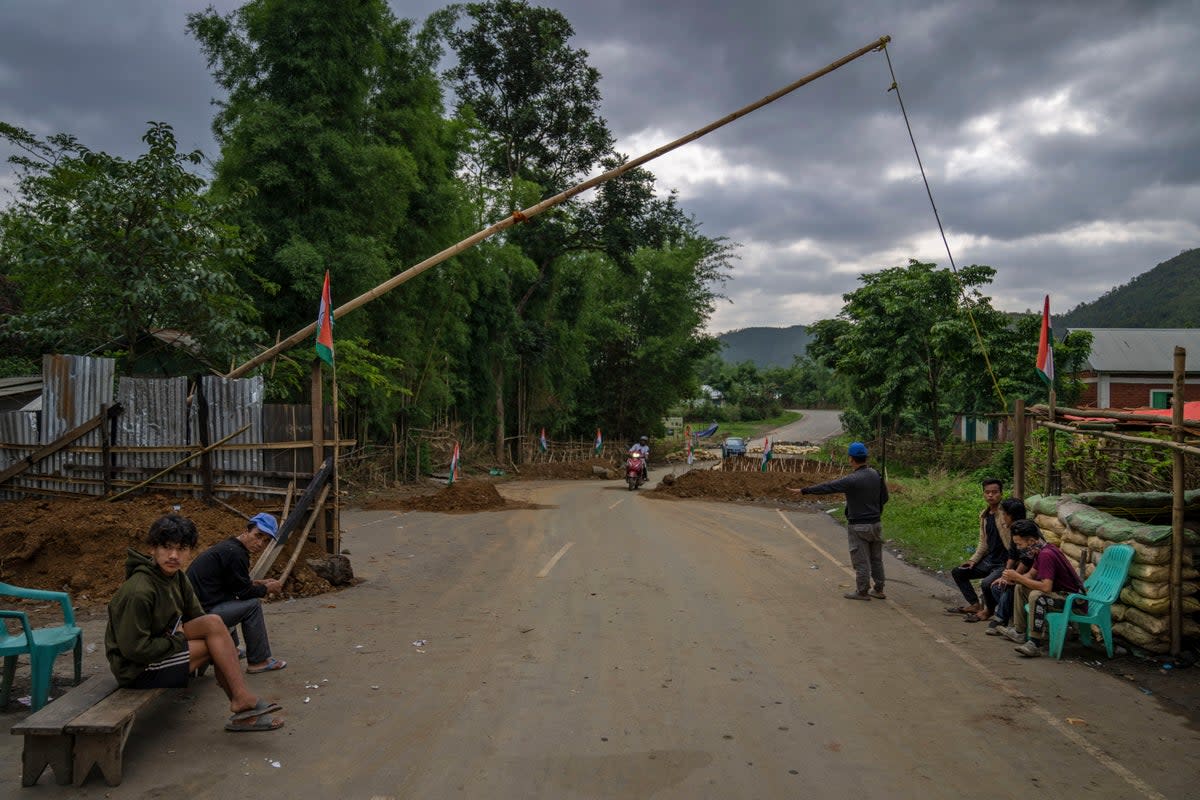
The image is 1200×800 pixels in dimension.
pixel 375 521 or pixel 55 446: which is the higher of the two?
pixel 55 446

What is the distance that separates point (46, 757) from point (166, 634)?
87 centimetres

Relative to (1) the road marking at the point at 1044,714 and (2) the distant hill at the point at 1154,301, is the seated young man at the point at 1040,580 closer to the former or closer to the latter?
(1) the road marking at the point at 1044,714

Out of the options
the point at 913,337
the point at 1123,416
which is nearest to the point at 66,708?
the point at 1123,416

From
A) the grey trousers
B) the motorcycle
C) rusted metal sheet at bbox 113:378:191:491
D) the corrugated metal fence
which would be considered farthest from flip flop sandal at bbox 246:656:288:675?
the motorcycle

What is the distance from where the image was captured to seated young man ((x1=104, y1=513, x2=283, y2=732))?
4871mm

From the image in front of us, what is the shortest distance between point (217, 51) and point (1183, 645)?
21.5 m

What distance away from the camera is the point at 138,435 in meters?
10.5

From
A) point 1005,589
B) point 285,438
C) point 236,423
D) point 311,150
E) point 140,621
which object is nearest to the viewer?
point 140,621

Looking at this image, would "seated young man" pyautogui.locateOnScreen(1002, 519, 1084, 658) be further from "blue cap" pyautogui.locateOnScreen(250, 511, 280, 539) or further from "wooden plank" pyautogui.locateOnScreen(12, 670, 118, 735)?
"wooden plank" pyautogui.locateOnScreen(12, 670, 118, 735)

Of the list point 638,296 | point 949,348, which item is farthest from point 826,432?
point 949,348

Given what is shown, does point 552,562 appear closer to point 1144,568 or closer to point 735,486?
point 1144,568

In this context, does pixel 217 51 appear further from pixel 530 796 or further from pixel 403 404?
pixel 530 796

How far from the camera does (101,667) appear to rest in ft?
21.8

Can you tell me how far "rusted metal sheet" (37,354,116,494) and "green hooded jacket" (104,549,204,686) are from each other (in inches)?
258
